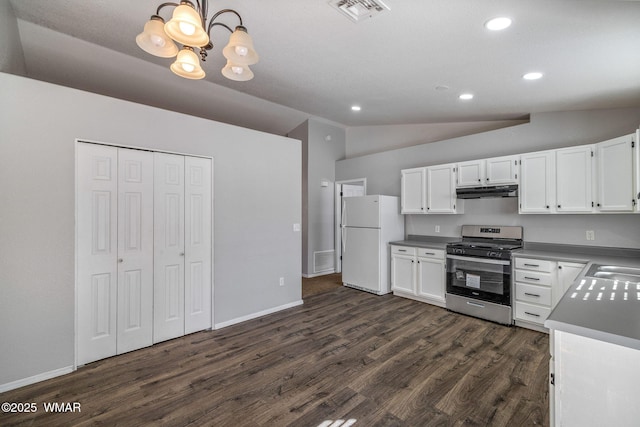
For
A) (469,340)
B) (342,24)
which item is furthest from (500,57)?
(469,340)

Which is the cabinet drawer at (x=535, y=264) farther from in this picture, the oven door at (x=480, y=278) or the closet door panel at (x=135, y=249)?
the closet door panel at (x=135, y=249)

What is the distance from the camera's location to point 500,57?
2.51m

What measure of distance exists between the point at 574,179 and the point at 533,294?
1.39 meters

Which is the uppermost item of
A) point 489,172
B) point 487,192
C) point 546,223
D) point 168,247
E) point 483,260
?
point 489,172

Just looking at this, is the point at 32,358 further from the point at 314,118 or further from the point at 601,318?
the point at 314,118

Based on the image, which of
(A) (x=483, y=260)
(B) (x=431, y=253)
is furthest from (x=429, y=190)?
(A) (x=483, y=260)

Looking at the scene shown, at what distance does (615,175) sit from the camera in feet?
9.42

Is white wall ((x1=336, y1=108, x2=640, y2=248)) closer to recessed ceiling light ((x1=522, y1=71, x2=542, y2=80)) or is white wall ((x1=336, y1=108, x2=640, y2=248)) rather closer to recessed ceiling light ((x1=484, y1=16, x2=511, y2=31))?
recessed ceiling light ((x1=522, y1=71, x2=542, y2=80))

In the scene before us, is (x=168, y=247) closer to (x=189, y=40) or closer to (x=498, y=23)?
(x=189, y=40)

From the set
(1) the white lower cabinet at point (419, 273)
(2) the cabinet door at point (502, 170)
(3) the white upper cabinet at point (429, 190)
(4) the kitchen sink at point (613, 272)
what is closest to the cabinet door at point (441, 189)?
(3) the white upper cabinet at point (429, 190)

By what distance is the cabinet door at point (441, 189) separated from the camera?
14.0 ft

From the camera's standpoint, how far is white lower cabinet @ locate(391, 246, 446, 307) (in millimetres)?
4070

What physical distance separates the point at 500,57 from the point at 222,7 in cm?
239

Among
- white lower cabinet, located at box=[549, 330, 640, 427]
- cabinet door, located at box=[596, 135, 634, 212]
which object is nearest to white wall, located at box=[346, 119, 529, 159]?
cabinet door, located at box=[596, 135, 634, 212]
